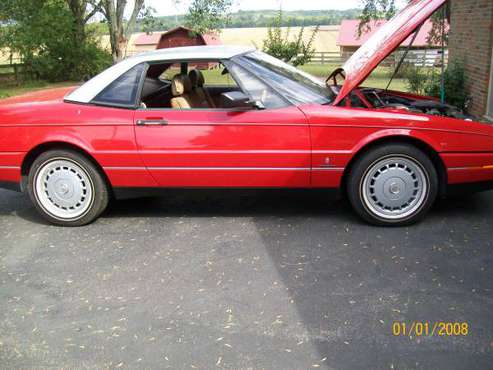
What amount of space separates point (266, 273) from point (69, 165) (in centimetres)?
224

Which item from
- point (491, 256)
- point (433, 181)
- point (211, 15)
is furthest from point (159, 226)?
point (211, 15)

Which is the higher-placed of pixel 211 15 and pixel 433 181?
pixel 211 15

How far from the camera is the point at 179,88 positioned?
5.27 m

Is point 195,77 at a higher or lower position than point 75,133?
higher

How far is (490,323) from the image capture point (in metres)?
3.33

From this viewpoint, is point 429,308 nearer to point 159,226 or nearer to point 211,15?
Result: point 159,226

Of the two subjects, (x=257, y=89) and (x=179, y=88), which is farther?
(x=179, y=88)

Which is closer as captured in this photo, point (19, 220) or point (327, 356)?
point (327, 356)

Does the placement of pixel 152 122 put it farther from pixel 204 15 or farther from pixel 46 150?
pixel 204 15

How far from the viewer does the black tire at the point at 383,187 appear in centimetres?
480

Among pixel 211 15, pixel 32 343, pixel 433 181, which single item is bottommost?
pixel 32 343

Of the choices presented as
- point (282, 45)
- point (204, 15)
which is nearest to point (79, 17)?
point (204, 15)

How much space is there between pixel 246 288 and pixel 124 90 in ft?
7.42

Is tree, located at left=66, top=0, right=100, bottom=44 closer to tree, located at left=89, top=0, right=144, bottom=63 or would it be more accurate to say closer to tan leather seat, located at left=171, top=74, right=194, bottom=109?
tree, located at left=89, top=0, right=144, bottom=63
